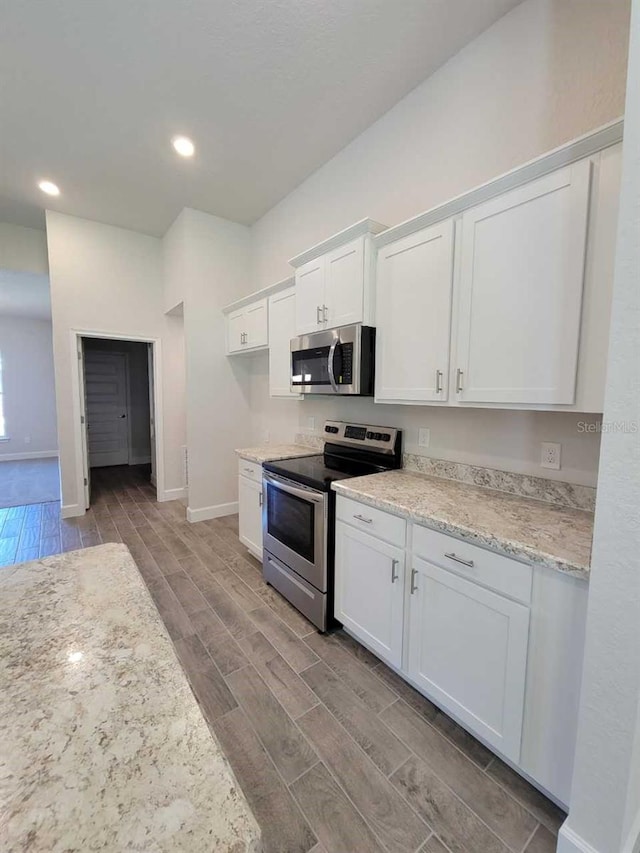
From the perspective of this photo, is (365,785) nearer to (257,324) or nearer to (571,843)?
(571,843)

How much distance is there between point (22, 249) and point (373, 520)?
5287 mm

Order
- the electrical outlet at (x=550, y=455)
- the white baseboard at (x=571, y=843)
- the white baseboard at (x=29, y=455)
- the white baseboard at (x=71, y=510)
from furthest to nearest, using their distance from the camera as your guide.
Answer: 1. the white baseboard at (x=29, y=455)
2. the white baseboard at (x=71, y=510)
3. the electrical outlet at (x=550, y=455)
4. the white baseboard at (x=571, y=843)

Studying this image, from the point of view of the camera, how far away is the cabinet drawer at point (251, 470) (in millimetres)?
2935

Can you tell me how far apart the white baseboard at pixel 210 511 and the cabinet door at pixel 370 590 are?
2449mm

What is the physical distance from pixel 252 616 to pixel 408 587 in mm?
1219

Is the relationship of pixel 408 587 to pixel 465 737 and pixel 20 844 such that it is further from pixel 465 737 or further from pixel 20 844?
pixel 20 844

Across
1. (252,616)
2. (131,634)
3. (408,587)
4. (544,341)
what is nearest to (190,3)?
(544,341)

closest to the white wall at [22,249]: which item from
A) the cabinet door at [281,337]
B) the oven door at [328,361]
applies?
the cabinet door at [281,337]

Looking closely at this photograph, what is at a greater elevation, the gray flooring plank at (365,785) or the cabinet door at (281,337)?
the cabinet door at (281,337)

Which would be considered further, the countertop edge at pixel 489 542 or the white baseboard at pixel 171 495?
the white baseboard at pixel 171 495

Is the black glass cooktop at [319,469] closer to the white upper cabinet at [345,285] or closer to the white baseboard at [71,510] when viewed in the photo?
the white upper cabinet at [345,285]

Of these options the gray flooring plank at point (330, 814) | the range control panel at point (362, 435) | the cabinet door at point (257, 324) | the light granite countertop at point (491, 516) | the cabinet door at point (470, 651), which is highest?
the cabinet door at point (257, 324)

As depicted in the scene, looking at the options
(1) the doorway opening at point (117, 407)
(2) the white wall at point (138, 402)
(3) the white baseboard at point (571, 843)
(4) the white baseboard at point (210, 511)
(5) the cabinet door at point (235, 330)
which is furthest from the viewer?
(2) the white wall at point (138, 402)

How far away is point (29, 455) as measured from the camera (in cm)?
746
